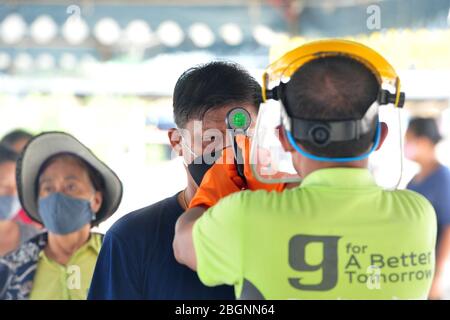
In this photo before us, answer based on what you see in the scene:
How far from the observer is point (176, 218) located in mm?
1233

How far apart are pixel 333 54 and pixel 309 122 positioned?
109mm

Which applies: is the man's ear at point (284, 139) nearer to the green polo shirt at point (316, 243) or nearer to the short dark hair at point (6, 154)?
the green polo shirt at point (316, 243)

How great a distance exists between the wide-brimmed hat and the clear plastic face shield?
3.17ft

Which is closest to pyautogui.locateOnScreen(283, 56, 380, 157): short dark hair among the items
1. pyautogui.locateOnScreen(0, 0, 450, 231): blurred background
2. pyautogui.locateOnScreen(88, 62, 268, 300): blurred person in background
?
pyautogui.locateOnScreen(88, 62, 268, 300): blurred person in background

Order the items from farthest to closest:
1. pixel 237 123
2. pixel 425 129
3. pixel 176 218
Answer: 1. pixel 425 129
2. pixel 176 218
3. pixel 237 123

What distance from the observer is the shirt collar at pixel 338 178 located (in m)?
0.92

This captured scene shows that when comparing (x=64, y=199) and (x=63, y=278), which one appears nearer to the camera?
(x=63, y=278)

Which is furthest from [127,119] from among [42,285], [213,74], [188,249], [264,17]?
[188,249]

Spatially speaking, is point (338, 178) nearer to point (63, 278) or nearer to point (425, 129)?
point (63, 278)

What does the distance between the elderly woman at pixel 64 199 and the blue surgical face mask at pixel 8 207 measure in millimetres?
508

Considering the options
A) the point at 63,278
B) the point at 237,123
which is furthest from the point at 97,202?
the point at 237,123

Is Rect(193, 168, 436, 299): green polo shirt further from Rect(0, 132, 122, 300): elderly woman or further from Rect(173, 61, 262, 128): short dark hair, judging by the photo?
Rect(0, 132, 122, 300): elderly woman
